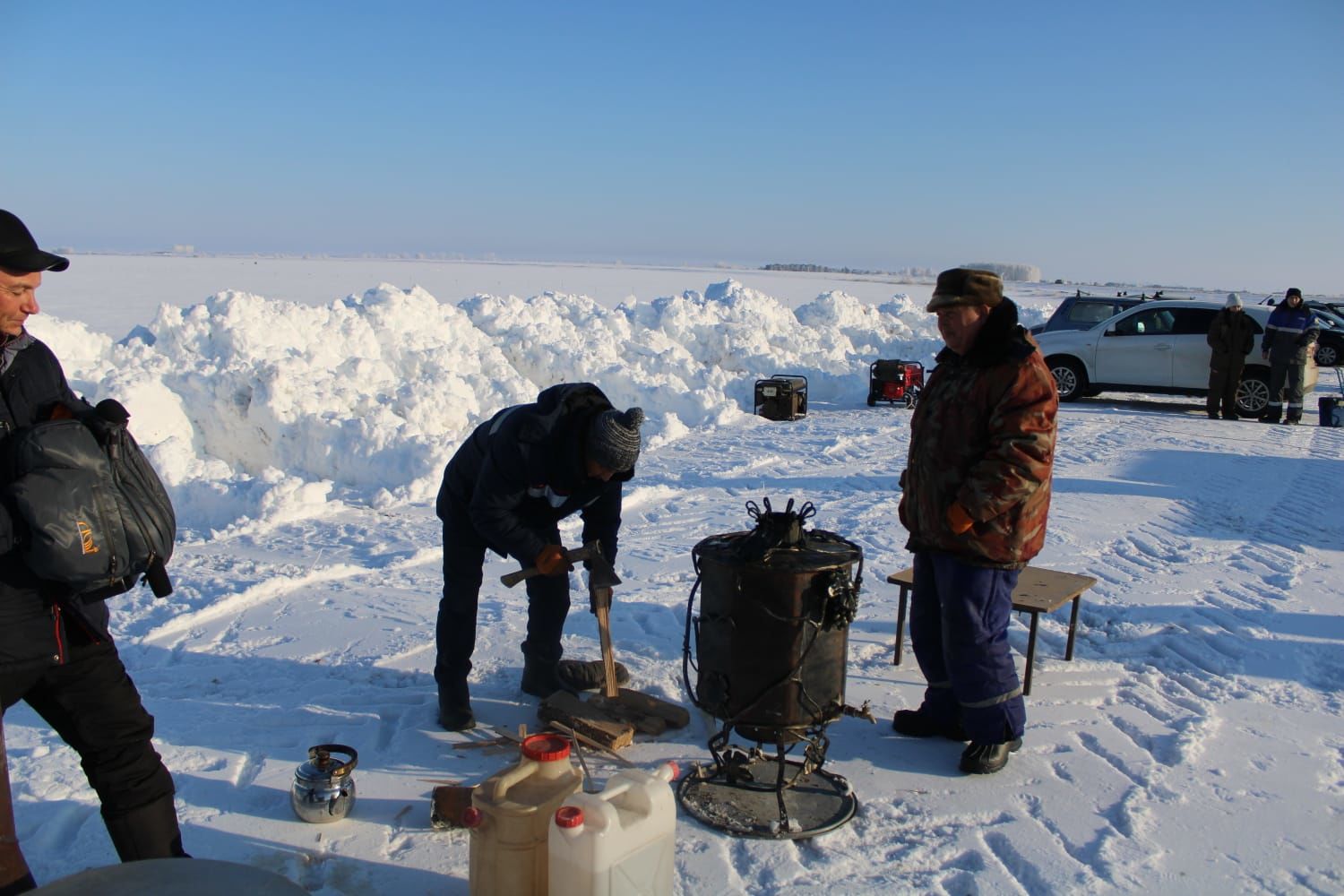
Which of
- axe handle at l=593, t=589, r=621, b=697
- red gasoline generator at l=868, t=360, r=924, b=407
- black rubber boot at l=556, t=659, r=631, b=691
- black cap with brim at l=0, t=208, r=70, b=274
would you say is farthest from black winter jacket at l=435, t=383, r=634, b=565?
red gasoline generator at l=868, t=360, r=924, b=407

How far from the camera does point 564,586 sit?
4.25 metres

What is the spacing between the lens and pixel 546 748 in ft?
9.09

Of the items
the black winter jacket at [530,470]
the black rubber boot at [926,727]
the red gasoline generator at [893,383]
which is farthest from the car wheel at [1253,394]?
the black winter jacket at [530,470]

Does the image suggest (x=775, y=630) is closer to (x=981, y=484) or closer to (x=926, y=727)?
(x=981, y=484)

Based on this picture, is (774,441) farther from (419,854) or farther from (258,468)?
(419,854)

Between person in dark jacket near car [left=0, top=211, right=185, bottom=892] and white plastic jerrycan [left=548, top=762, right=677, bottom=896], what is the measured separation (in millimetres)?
1087

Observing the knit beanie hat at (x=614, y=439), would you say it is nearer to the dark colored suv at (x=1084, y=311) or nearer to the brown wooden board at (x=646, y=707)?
the brown wooden board at (x=646, y=707)

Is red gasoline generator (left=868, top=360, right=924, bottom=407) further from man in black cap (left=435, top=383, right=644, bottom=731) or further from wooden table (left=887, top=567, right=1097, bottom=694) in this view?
man in black cap (left=435, top=383, right=644, bottom=731)

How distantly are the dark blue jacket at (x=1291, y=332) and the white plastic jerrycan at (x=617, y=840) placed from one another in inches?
473

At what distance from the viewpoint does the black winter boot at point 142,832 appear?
258 centimetres

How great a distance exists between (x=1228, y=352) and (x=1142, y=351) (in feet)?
4.23

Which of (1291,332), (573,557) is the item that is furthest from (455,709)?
(1291,332)

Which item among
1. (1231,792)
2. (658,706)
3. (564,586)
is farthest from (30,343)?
(1231,792)

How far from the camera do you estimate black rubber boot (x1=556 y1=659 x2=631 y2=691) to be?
4422 mm
